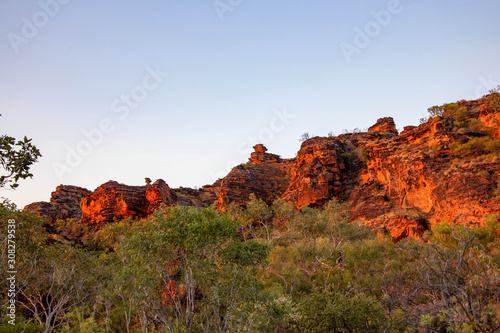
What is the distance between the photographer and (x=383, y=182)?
46.3 metres

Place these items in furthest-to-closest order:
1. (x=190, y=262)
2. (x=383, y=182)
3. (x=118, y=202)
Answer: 1. (x=118, y=202)
2. (x=383, y=182)
3. (x=190, y=262)

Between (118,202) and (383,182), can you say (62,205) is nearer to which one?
(118,202)

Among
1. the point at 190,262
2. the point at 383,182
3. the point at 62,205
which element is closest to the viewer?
the point at 190,262

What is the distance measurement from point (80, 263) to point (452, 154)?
41921mm

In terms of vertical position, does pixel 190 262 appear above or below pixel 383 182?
below

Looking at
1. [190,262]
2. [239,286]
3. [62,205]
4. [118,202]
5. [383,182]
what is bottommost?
[239,286]

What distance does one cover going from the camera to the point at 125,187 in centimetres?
4922

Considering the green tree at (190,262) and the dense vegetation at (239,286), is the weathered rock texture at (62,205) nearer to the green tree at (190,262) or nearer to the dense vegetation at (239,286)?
the dense vegetation at (239,286)

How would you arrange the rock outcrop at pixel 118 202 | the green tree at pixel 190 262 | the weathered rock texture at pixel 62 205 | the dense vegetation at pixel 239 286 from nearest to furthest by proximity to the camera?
the dense vegetation at pixel 239 286
the green tree at pixel 190 262
the rock outcrop at pixel 118 202
the weathered rock texture at pixel 62 205

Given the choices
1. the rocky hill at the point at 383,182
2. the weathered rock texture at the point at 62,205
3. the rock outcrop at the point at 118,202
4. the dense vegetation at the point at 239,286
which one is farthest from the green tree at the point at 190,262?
the weathered rock texture at the point at 62,205

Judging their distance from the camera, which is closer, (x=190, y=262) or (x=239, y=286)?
(x=190, y=262)

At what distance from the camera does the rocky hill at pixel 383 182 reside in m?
34.8

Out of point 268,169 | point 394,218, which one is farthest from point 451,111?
point 268,169

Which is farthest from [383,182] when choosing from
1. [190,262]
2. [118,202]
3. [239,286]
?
[190,262]
